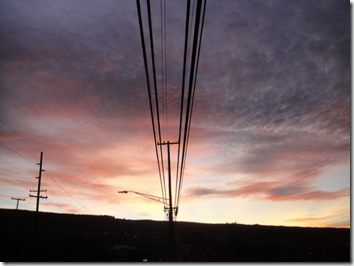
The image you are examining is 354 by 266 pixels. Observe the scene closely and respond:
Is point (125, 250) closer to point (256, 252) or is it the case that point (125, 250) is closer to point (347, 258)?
point (256, 252)

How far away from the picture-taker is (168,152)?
22078mm

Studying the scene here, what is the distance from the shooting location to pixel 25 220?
283 feet

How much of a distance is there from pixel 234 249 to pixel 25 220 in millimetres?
63343

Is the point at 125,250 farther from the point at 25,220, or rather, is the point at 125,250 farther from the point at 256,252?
the point at 25,220

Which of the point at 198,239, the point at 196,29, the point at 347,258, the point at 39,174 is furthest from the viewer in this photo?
the point at 198,239

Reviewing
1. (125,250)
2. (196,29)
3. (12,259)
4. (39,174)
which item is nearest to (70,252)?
(12,259)

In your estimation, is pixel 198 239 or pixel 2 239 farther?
pixel 198 239

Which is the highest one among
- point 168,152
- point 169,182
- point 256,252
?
point 168,152

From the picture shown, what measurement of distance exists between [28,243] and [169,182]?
43.0 metres

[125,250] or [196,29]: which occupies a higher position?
[196,29]

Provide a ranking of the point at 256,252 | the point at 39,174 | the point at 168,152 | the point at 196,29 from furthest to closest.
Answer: the point at 256,252 → the point at 39,174 → the point at 168,152 → the point at 196,29

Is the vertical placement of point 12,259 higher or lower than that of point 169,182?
lower

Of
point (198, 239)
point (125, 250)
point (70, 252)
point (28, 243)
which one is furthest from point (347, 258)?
point (28, 243)

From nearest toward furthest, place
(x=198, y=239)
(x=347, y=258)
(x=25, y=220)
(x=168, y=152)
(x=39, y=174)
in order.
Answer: (x=168, y=152) → (x=39, y=174) → (x=347, y=258) → (x=198, y=239) → (x=25, y=220)
